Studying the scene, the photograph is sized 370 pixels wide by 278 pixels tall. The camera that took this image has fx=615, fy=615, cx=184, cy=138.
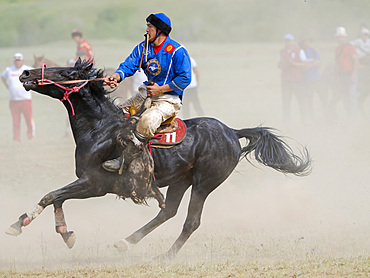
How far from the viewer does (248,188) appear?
11.1 m

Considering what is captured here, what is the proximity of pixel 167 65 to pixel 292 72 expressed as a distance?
36.5 feet

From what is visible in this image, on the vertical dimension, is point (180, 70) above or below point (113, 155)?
above

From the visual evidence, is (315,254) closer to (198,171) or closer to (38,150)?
(198,171)

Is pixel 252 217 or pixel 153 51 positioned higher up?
pixel 153 51

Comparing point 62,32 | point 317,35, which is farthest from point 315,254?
point 62,32

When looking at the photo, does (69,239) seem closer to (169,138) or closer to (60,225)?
(60,225)

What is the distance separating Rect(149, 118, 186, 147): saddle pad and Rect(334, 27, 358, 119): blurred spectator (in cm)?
1120

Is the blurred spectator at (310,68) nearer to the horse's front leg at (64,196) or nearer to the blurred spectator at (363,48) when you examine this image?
the blurred spectator at (363,48)

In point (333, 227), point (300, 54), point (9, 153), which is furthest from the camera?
point (300, 54)

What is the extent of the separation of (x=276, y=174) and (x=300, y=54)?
6065 mm

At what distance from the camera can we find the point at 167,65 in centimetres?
636

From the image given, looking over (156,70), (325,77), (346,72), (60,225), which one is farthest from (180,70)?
(325,77)

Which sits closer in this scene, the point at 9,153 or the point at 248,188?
the point at 248,188

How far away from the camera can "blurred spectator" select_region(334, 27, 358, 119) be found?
1687 cm
